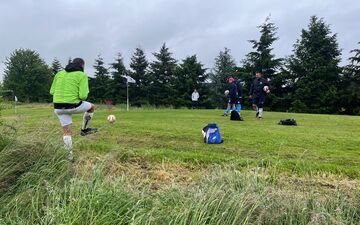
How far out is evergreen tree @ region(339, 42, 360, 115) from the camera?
4150 centimetres

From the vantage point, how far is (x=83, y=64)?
27.4 ft

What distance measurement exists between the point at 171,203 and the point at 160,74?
186 feet

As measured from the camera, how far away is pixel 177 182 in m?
6.14

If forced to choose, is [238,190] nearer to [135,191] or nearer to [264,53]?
[135,191]

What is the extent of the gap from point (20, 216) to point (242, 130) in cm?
769

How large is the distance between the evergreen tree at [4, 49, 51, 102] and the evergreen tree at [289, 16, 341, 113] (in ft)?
120

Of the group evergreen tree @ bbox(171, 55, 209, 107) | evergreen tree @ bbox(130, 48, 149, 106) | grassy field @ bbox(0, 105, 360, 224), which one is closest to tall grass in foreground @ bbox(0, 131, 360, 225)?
grassy field @ bbox(0, 105, 360, 224)

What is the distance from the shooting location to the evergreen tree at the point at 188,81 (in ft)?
179

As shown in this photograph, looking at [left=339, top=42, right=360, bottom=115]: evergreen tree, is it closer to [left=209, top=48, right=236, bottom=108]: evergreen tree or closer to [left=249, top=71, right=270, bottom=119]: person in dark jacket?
[left=209, top=48, right=236, bottom=108]: evergreen tree

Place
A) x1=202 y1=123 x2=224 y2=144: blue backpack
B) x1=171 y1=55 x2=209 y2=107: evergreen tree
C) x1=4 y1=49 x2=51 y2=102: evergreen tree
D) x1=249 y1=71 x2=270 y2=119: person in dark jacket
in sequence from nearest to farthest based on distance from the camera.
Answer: x1=202 y1=123 x2=224 y2=144: blue backpack < x1=249 y1=71 x2=270 y2=119: person in dark jacket < x1=171 y1=55 x2=209 y2=107: evergreen tree < x1=4 y1=49 x2=51 y2=102: evergreen tree

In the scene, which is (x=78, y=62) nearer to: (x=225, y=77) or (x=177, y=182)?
(x=177, y=182)

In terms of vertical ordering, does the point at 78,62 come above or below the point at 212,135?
above

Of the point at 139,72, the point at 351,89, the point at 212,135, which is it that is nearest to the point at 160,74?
the point at 139,72

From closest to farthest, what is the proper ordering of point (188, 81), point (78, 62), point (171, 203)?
1. point (171, 203)
2. point (78, 62)
3. point (188, 81)
